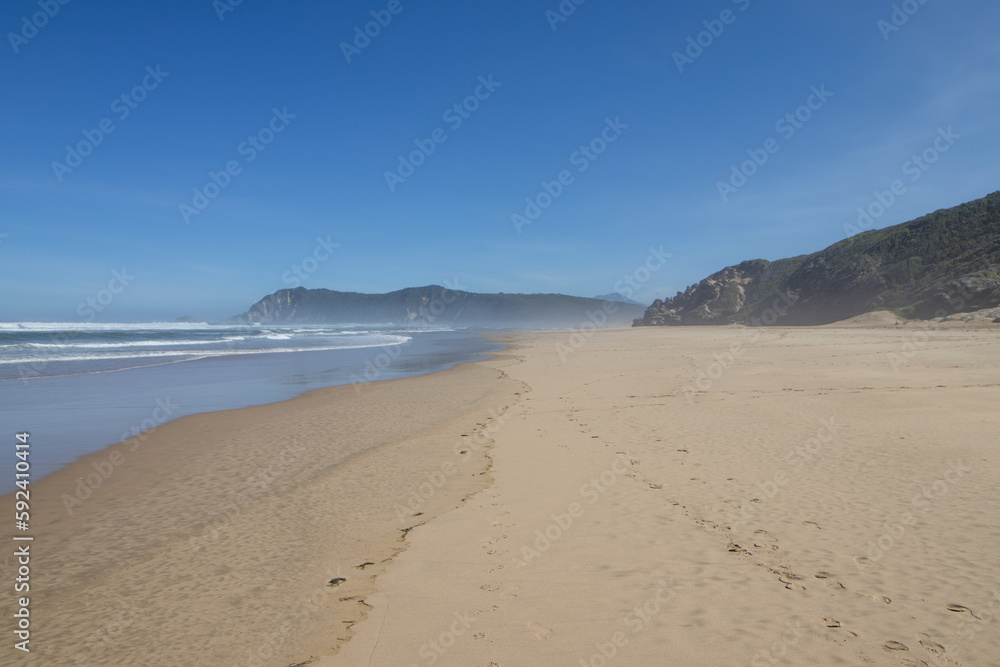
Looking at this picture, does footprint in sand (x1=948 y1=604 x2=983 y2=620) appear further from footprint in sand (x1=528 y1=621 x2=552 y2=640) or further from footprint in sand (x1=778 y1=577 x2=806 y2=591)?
footprint in sand (x1=528 y1=621 x2=552 y2=640)

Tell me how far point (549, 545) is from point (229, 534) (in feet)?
11.8

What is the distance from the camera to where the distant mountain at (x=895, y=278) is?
37.8 m

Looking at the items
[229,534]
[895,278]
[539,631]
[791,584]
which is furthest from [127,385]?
[895,278]

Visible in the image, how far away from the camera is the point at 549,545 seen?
16.6 feet

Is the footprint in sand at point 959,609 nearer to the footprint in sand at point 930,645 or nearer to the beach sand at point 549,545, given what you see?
the beach sand at point 549,545

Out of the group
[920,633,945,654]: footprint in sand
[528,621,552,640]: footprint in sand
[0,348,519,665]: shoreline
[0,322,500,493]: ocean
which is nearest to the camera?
[920,633,945,654]: footprint in sand

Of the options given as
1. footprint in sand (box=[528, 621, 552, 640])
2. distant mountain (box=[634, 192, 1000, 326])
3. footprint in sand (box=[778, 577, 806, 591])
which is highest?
distant mountain (box=[634, 192, 1000, 326])

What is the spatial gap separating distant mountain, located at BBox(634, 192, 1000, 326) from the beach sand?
37001 mm

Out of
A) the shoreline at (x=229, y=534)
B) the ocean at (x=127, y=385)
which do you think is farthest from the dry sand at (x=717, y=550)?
the ocean at (x=127, y=385)

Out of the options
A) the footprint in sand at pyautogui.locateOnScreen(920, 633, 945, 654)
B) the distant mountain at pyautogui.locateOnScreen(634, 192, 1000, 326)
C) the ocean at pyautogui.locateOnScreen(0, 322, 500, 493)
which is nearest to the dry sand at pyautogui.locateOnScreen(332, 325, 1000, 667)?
the footprint in sand at pyautogui.locateOnScreen(920, 633, 945, 654)

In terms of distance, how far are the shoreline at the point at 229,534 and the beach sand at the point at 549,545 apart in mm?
29

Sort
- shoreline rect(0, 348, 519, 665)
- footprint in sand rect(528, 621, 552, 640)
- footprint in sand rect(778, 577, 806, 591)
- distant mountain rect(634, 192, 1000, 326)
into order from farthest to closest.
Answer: distant mountain rect(634, 192, 1000, 326)
footprint in sand rect(778, 577, 806, 591)
shoreline rect(0, 348, 519, 665)
footprint in sand rect(528, 621, 552, 640)

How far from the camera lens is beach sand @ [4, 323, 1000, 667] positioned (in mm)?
3551

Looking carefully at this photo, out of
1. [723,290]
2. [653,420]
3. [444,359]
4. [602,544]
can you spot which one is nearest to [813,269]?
[723,290]
